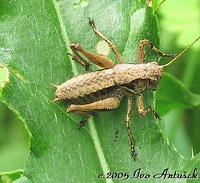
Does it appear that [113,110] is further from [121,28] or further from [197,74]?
[197,74]

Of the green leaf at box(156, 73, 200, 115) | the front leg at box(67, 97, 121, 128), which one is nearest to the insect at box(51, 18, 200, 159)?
the front leg at box(67, 97, 121, 128)

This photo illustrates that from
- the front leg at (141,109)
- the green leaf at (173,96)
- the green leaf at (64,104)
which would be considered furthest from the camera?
the green leaf at (173,96)

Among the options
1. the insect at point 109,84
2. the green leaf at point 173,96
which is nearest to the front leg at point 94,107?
the insect at point 109,84

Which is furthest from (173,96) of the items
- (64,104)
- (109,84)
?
(64,104)

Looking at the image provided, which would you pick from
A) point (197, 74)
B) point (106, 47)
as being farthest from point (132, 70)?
point (197, 74)

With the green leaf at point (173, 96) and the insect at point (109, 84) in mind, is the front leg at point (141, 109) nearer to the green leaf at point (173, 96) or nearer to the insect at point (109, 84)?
the insect at point (109, 84)
